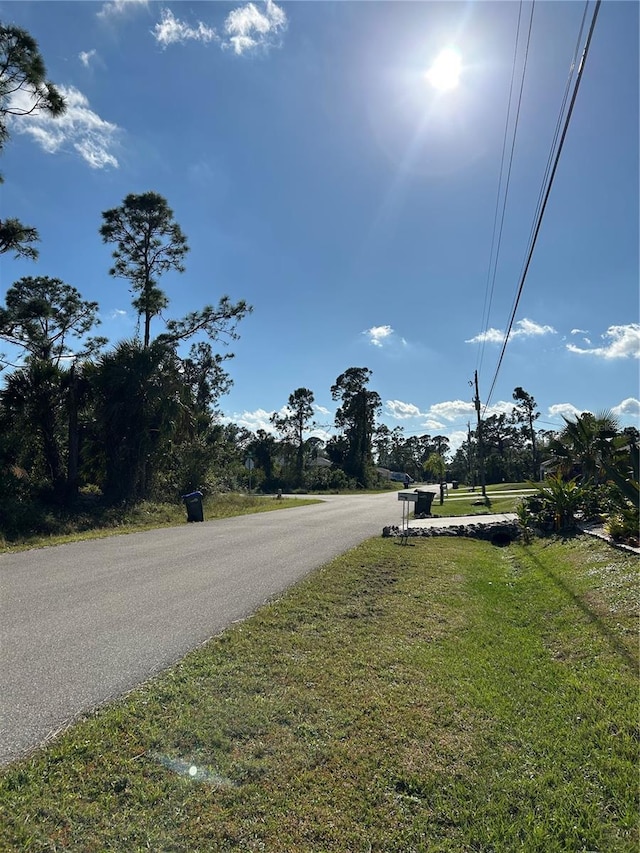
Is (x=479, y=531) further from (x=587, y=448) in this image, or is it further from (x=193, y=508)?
(x=193, y=508)

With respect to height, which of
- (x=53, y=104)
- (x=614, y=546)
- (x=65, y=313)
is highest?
(x=53, y=104)

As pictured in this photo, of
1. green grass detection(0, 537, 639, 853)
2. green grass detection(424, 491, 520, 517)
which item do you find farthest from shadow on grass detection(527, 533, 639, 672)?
green grass detection(424, 491, 520, 517)

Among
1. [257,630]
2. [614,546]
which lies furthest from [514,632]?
[614,546]

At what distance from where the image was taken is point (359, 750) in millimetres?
2949

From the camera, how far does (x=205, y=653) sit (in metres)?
4.38

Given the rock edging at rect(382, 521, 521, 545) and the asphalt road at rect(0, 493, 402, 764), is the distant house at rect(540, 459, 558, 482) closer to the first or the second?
the rock edging at rect(382, 521, 521, 545)

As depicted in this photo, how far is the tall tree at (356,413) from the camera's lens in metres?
61.9

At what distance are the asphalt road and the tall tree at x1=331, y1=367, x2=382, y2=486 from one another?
4994 cm

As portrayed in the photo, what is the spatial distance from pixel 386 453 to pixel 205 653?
348 ft

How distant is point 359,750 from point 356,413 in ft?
200

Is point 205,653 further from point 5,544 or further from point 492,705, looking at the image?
point 5,544

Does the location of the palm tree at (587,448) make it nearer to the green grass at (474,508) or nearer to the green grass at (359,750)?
the green grass at (474,508)

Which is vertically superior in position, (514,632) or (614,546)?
(614,546)

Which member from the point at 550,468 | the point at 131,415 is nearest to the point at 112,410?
the point at 131,415
